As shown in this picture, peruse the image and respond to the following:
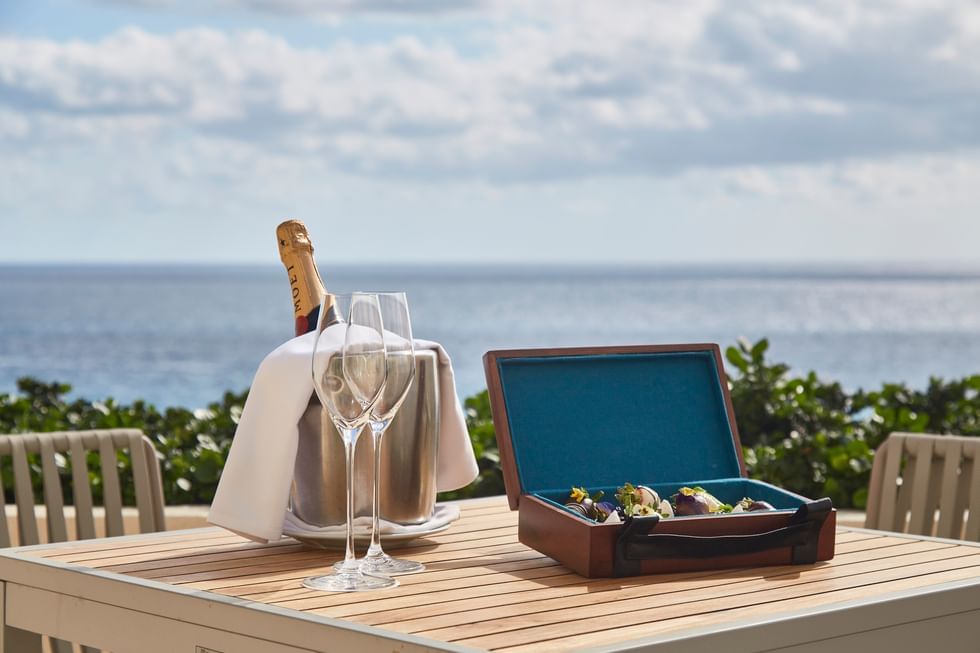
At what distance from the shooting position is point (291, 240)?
2283 mm

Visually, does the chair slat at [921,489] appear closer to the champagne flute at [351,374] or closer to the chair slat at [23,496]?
the champagne flute at [351,374]

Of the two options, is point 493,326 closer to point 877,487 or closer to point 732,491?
point 877,487

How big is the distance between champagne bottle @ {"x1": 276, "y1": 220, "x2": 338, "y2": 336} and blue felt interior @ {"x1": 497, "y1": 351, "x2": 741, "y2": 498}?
1.23ft

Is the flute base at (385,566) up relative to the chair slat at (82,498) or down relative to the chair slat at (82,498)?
up

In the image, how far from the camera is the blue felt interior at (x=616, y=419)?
2.24 metres

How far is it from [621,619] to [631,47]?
65.4m

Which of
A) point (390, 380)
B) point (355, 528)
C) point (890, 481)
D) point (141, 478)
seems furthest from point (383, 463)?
point (890, 481)

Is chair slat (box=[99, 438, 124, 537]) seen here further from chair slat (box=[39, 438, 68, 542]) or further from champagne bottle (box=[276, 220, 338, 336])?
champagne bottle (box=[276, 220, 338, 336])

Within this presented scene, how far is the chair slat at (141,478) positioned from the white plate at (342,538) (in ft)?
3.45

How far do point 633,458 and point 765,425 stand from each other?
127 inches

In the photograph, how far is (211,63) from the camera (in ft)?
206

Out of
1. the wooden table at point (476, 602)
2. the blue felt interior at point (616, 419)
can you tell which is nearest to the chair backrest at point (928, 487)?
the wooden table at point (476, 602)

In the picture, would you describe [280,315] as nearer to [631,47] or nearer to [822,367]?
[631,47]

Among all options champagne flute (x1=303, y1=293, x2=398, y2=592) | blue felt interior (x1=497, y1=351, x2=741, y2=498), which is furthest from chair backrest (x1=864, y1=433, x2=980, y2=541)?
champagne flute (x1=303, y1=293, x2=398, y2=592)
